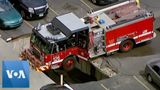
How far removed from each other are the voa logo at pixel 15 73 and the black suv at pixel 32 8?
379 inches

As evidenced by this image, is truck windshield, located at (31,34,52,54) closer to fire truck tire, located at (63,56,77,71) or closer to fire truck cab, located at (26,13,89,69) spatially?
fire truck cab, located at (26,13,89,69)

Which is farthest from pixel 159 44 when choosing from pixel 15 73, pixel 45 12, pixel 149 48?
pixel 15 73

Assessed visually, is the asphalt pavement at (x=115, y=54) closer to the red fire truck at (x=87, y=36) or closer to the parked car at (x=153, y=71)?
the parked car at (x=153, y=71)

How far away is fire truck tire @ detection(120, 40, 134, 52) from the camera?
101 feet

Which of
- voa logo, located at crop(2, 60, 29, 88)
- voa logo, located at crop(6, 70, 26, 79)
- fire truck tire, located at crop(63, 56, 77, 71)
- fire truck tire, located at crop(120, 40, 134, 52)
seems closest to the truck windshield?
fire truck tire, located at crop(63, 56, 77, 71)

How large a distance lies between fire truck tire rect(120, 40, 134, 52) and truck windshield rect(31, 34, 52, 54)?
3.98m

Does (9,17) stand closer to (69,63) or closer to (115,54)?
(69,63)

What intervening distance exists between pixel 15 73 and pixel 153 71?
7.57 metres

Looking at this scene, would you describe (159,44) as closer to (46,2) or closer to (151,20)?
(151,20)

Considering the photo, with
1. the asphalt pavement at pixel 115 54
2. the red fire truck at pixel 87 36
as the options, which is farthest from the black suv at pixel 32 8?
the red fire truck at pixel 87 36

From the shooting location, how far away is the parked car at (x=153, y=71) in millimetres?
28156

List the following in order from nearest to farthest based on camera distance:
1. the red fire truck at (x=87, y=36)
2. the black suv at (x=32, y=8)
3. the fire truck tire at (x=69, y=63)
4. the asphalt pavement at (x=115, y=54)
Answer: the asphalt pavement at (x=115, y=54)
the red fire truck at (x=87, y=36)
the fire truck tire at (x=69, y=63)
the black suv at (x=32, y=8)

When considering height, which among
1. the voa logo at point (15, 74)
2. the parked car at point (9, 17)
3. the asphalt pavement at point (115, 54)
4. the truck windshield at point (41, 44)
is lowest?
the asphalt pavement at point (115, 54)

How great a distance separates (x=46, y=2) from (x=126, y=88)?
25.8 ft
